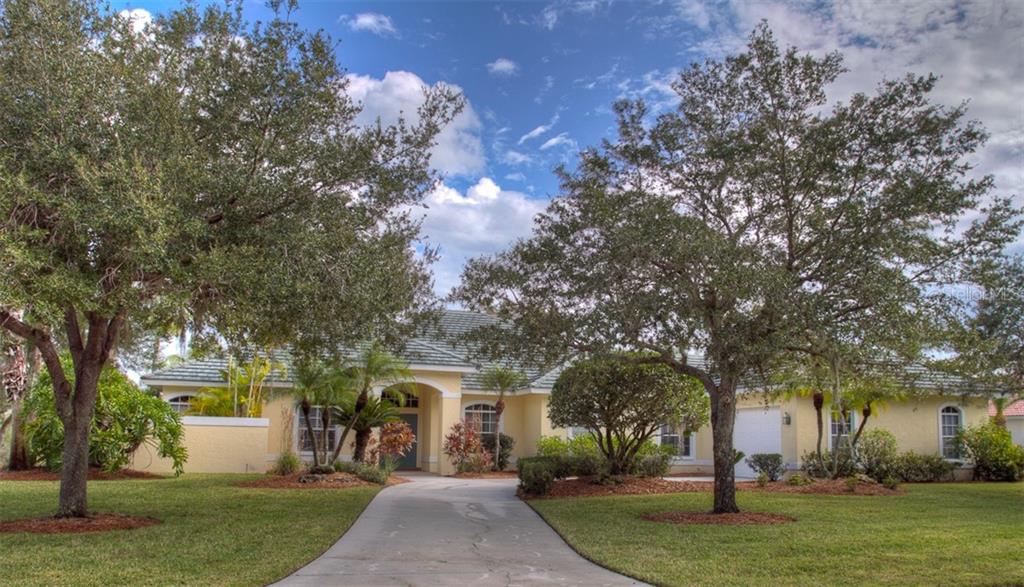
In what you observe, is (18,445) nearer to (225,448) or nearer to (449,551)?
(225,448)

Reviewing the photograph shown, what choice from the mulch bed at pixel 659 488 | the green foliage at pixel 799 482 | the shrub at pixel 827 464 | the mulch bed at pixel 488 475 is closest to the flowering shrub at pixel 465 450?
the mulch bed at pixel 488 475

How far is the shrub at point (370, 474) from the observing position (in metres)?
20.0

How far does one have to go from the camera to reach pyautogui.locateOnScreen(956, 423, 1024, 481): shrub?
25.0m

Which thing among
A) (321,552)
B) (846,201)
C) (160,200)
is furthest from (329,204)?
(846,201)

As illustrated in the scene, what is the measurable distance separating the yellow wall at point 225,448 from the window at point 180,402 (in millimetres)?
2377

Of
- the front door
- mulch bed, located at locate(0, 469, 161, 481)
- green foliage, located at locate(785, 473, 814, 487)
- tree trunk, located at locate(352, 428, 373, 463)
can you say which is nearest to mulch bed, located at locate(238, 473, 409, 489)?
tree trunk, located at locate(352, 428, 373, 463)

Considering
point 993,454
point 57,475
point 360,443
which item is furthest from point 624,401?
point 57,475

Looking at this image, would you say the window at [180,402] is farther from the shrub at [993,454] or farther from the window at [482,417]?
the shrub at [993,454]

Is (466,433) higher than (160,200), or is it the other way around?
(160,200)

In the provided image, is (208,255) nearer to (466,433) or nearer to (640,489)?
(640,489)

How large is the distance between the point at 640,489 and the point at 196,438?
41.8 feet

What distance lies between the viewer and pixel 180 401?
25172 millimetres

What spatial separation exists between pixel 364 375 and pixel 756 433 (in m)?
14.0

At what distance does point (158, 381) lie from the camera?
956 inches
